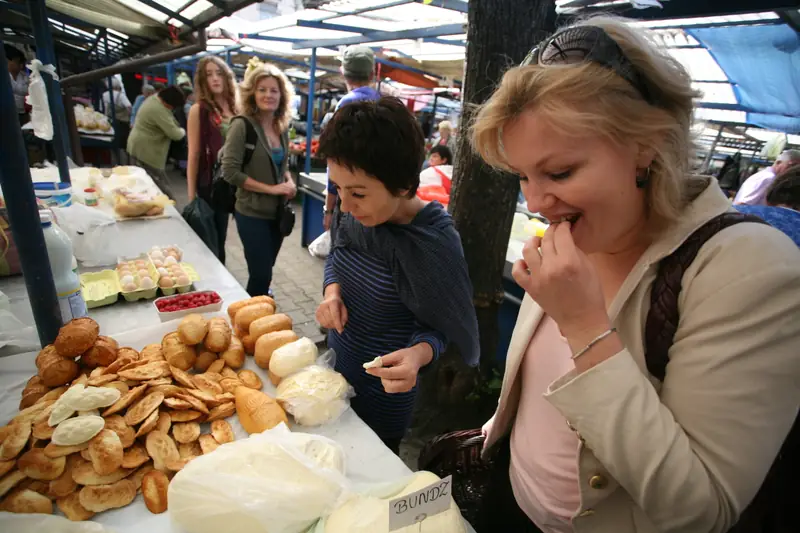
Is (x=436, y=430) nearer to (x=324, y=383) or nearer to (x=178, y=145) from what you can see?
(x=324, y=383)

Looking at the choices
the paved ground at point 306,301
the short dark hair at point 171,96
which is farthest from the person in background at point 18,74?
the paved ground at point 306,301

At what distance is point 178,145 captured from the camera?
609 cm

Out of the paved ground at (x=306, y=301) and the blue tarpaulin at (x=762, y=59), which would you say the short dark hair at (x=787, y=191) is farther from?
the paved ground at (x=306, y=301)

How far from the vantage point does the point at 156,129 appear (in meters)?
5.16

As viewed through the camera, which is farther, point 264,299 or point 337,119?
point 264,299

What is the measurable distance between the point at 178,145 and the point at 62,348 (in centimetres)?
550

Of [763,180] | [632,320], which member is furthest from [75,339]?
[763,180]

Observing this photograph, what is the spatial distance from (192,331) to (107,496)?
0.66 m

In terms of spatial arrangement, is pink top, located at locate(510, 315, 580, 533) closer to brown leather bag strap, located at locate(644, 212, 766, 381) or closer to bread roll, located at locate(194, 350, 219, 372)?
brown leather bag strap, located at locate(644, 212, 766, 381)

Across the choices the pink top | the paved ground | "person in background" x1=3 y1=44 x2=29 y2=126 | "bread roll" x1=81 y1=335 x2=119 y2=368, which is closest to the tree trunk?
the paved ground

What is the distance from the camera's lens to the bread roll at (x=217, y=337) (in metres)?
1.69

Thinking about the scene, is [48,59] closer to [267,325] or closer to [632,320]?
[267,325]

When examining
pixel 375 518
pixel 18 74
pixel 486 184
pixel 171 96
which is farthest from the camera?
pixel 18 74

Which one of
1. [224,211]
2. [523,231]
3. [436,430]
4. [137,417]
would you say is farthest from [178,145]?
[137,417]
